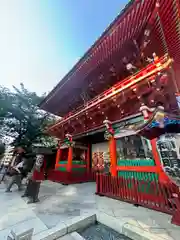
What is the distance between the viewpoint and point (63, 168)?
28.8ft

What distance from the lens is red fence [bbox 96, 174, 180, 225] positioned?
312 cm

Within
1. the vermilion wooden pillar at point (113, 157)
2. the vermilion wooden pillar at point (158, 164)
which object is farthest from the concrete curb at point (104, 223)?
the vermilion wooden pillar at point (113, 157)

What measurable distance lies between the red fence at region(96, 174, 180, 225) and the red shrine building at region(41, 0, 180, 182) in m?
0.54

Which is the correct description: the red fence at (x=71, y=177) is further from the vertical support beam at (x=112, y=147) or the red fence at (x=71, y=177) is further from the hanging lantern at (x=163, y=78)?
the hanging lantern at (x=163, y=78)

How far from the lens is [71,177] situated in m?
7.81

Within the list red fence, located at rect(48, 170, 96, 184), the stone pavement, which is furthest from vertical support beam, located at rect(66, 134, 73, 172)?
the stone pavement

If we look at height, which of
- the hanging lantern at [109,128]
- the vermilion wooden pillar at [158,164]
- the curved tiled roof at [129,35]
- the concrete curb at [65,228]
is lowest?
the concrete curb at [65,228]

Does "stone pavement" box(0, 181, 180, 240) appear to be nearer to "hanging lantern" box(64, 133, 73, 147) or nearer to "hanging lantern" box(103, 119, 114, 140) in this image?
"hanging lantern" box(103, 119, 114, 140)

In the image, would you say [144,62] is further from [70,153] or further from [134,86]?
[70,153]

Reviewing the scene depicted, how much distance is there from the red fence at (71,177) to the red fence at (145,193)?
3.06 m

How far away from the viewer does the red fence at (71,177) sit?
777cm

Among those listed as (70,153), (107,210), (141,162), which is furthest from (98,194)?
(70,153)

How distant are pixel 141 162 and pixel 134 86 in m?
2.91

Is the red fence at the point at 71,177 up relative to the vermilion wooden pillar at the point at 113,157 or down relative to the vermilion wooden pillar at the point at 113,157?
down
